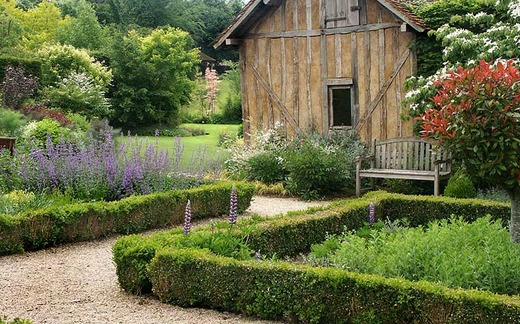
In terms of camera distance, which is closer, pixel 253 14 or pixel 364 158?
pixel 364 158

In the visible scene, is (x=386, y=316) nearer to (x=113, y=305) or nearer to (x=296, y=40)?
(x=113, y=305)

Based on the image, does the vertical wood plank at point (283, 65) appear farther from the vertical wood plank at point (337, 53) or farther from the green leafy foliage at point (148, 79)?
the green leafy foliage at point (148, 79)

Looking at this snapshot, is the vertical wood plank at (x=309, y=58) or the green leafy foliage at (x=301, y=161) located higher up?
the vertical wood plank at (x=309, y=58)

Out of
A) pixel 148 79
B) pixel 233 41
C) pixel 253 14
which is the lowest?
pixel 148 79

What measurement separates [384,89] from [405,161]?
1.77 meters

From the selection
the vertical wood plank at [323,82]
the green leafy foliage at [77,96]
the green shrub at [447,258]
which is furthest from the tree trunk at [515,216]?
the green leafy foliage at [77,96]

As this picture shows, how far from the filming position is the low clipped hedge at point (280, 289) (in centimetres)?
529

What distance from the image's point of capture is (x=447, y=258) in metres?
6.41

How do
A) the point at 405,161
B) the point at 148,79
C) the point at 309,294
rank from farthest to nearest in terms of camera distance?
1. the point at 148,79
2. the point at 405,161
3. the point at 309,294

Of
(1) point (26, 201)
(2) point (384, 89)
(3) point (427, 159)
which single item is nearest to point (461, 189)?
(3) point (427, 159)

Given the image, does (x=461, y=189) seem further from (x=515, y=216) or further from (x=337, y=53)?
(x=337, y=53)

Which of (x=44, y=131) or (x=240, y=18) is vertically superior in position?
(x=240, y=18)

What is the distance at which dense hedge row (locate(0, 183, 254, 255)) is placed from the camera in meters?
8.63

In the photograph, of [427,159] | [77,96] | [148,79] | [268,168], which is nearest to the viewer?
[427,159]
